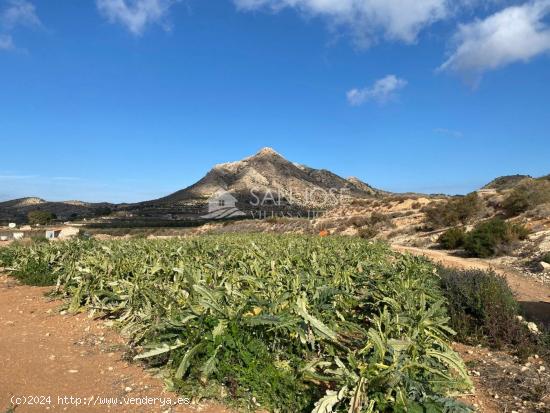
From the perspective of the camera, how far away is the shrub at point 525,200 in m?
22.3

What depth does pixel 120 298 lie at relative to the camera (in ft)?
19.9

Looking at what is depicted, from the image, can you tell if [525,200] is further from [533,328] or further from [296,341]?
[296,341]

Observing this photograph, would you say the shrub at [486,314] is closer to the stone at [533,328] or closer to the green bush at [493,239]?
the stone at [533,328]

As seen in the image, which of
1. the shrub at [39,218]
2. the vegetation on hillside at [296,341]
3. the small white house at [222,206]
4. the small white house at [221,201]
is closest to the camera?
the vegetation on hillside at [296,341]

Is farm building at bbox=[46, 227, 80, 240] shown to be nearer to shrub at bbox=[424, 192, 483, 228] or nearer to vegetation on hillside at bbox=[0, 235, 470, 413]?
vegetation on hillside at bbox=[0, 235, 470, 413]

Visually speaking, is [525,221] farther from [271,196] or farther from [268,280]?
[271,196]

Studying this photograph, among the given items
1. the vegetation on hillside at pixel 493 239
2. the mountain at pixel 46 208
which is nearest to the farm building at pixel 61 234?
the vegetation on hillside at pixel 493 239

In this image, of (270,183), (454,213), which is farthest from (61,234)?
(270,183)

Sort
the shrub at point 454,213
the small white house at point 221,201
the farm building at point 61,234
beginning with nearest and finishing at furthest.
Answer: the farm building at point 61,234 → the shrub at point 454,213 → the small white house at point 221,201

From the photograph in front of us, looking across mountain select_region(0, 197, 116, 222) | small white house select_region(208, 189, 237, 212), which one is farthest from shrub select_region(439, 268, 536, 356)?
mountain select_region(0, 197, 116, 222)

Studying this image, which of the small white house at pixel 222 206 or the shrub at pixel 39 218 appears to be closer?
the shrub at pixel 39 218

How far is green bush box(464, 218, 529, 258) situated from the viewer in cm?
1506

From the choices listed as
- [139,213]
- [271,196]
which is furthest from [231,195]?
[139,213]

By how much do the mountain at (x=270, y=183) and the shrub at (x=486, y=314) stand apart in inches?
2371
